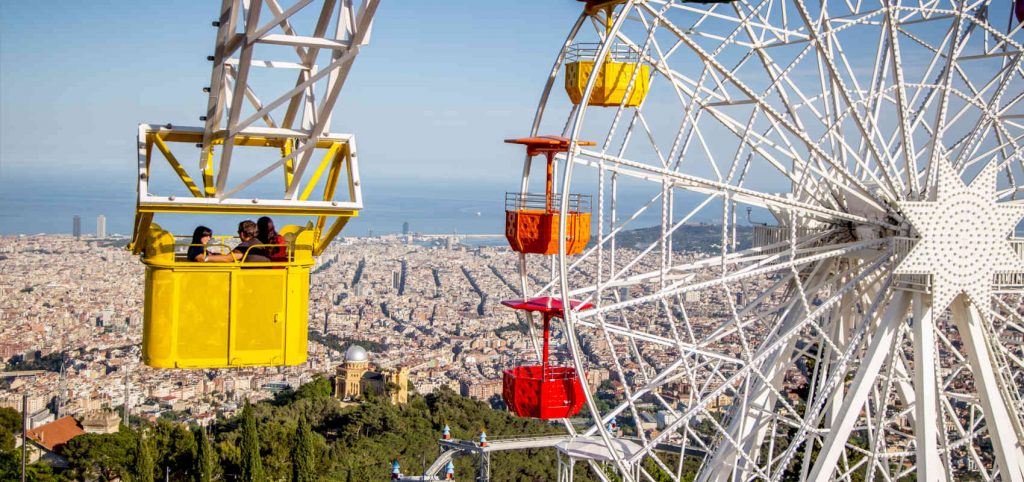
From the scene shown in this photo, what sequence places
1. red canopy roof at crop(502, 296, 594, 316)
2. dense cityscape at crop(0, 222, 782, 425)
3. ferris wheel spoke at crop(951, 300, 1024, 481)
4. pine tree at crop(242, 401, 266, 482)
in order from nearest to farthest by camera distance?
ferris wheel spoke at crop(951, 300, 1024, 481)
red canopy roof at crop(502, 296, 594, 316)
pine tree at crop(242, 401, 266, 482)
dense cityscape at crop(0, 222, 782, 425)

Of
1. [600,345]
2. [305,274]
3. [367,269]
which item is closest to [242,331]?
[305,274]

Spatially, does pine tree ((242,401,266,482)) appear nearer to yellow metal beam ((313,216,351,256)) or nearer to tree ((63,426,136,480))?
tree ((63,426,136,480))

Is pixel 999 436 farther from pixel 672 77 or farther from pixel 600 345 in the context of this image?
pixel 600 345

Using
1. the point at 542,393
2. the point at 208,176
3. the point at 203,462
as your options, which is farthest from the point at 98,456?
the point at 208,176

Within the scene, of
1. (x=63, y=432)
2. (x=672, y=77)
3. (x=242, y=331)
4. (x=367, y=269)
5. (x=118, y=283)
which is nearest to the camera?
(x=242, y=331)

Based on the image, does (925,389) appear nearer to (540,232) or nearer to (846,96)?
(846,96)

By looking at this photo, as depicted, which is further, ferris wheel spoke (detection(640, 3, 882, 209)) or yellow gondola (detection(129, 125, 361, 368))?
ferris wheel spoke (detection(640, 3, 882, 209))

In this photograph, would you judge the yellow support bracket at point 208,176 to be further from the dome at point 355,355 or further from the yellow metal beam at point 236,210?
the dome at point 355,355

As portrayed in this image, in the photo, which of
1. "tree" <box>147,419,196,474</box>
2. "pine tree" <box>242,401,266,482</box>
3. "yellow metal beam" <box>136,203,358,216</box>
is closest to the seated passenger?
"yellow metal beam" <box>136,203,358,216</box>
